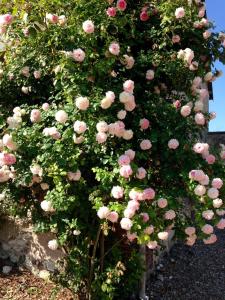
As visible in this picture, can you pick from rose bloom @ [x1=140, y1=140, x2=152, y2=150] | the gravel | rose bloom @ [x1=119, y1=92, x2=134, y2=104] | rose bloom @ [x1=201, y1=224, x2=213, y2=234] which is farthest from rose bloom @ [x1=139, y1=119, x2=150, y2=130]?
the gravel

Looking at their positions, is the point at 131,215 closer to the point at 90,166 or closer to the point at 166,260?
the point at 90,166

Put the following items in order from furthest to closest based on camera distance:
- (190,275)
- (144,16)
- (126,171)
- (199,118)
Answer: (190,275), (144,16), (199,118), (126,171)

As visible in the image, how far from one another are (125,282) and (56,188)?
4.48 ft

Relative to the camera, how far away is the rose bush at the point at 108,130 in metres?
3.54

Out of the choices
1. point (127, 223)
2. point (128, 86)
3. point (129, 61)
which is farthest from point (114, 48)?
point (127, 223)

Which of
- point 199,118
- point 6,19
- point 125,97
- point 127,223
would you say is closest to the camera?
point 127,223

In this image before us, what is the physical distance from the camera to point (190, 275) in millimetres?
5492

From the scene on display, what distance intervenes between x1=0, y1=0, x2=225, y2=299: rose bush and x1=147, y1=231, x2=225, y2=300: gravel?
2.65 ft

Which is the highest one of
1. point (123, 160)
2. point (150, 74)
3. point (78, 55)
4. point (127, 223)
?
point (150, 74)

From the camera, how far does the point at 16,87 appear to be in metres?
4.41

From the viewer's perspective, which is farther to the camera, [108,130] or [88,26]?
[88,26]

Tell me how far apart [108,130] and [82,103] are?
311 millimetres

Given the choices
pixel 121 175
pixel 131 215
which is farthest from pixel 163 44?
pixel 131 215

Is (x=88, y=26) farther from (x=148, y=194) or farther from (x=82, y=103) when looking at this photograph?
(x=148, y=194)
